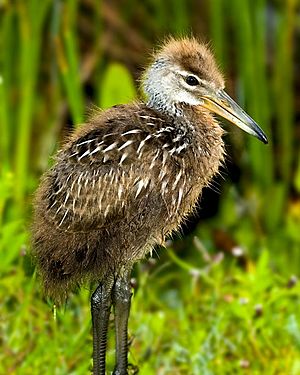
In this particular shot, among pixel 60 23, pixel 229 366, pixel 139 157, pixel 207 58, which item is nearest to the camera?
pixel 139 157

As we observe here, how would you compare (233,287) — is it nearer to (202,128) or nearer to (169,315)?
(169,315)

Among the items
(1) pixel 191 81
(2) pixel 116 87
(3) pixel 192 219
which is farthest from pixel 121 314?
(2) pixel 116 87

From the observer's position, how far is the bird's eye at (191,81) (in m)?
4.04

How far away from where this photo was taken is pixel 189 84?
4.05 m

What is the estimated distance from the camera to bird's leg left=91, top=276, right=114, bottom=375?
13.0ft

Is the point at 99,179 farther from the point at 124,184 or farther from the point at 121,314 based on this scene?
the point at 121,314

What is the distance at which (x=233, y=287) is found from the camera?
18.5ft

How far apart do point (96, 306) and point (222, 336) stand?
123cm

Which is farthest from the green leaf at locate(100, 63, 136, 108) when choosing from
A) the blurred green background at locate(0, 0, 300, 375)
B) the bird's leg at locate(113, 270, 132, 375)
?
the bird's leg at locate(113, 270, 132, 375)

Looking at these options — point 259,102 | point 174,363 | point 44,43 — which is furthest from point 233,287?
point 44,43

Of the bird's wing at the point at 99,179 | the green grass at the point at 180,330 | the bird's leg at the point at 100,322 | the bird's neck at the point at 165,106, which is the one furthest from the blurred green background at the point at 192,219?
the bird's neck at the point at 165,106

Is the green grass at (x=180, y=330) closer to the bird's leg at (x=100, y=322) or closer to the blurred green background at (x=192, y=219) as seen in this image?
the blurred green background at (x=192, y=219)

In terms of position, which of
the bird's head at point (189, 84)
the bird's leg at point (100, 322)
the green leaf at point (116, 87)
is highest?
the green leaf at point (116, 87)

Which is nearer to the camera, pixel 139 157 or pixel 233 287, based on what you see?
pixel 139 157
